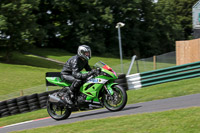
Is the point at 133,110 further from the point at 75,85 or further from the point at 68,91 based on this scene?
the point at 68,91

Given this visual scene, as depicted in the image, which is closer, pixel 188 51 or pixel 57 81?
pixel 57 81

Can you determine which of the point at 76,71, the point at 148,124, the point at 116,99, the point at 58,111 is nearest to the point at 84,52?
the point at 76,71

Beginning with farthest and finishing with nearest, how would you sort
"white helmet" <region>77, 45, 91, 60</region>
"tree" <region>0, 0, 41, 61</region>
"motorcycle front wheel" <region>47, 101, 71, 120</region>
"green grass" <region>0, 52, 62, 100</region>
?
1. "tree" <region>0, 0, 41, 61</region>
2. "green grass" <region>0, 52, 62, 100</region>
3. "motorcycle front wheel" <region>47, 101, 71, 120</region>
4. "white helmet" <region>77, 45, 91, 60</region>

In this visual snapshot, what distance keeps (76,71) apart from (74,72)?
0.19 feet

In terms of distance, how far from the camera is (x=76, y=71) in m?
7.90

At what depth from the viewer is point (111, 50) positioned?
48.8 m

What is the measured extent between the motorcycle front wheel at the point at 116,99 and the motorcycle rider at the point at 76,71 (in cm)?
69

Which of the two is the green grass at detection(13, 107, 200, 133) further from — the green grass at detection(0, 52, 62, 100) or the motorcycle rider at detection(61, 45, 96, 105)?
the green grass at detection(0, 52, 62, 100)

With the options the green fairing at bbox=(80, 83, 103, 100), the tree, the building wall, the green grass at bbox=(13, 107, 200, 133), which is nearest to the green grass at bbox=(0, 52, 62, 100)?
the tree

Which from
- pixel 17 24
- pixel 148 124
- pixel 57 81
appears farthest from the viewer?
pixel 17 24

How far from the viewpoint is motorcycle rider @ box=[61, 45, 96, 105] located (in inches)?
307

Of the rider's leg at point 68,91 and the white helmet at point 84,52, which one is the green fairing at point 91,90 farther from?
the white helmet at point 84,52

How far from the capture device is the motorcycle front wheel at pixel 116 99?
7529 millimetres

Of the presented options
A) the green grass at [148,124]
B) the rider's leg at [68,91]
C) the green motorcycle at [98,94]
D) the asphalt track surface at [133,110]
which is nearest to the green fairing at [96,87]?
the green motorcycle at [98,94]
